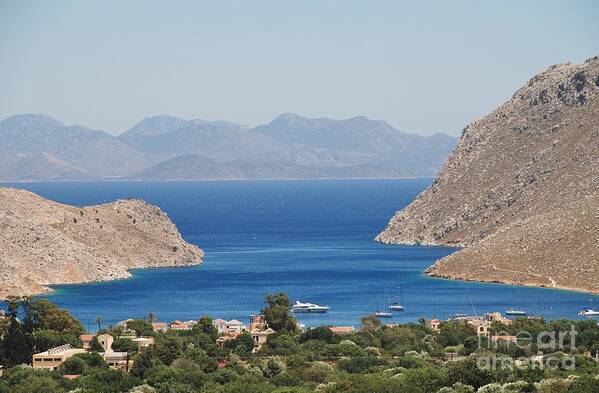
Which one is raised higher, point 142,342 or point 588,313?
point 142,342

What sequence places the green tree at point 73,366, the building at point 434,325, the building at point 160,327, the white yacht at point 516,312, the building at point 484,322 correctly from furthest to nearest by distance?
the white yacht at point 516,312 → the building at point 160,327 → the building at point 434,325 → the building at point 484,322 → the green tree at point 73,366

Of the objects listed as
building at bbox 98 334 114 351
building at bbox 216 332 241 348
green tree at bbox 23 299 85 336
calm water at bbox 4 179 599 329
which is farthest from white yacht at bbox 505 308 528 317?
building at bbox 98 334 114 351

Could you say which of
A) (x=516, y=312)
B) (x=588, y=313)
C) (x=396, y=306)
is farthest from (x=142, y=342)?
(x=588, y=313)

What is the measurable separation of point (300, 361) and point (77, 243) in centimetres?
7783

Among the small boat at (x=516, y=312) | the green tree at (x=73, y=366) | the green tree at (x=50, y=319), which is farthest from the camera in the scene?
the small boat at (x=516, y=312)

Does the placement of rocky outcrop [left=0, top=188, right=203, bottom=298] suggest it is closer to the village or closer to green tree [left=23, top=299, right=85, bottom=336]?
green tree [left=23, top=299, right=85, bottom=336]

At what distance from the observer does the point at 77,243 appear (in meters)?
157

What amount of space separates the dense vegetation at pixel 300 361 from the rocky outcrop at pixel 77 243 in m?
41.7

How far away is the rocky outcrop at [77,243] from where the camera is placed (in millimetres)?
147250

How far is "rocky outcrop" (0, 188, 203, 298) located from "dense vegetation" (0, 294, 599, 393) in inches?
1642

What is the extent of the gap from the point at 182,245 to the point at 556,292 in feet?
174

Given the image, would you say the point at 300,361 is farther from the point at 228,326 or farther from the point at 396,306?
the point at 396,306

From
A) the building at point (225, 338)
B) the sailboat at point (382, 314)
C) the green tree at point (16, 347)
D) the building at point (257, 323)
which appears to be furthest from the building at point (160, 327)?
the sailboat at point (382, 314)

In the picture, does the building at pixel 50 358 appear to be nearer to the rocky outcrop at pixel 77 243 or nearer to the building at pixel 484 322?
the building at pixel 484 322
